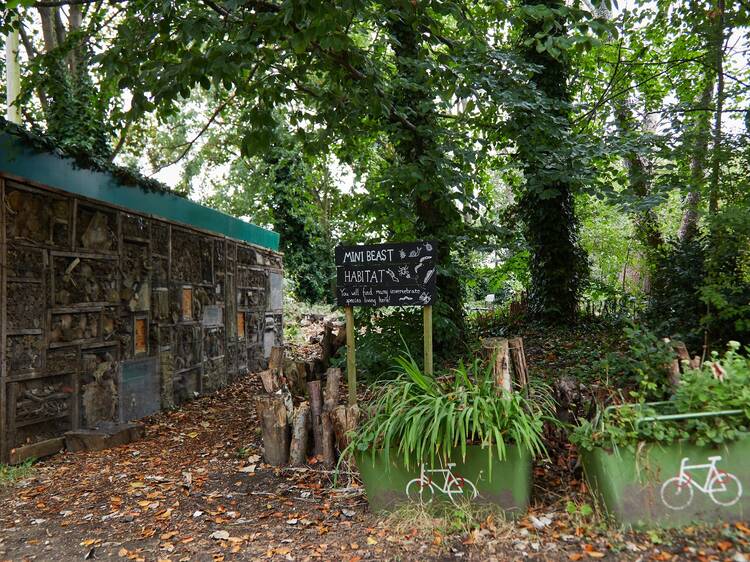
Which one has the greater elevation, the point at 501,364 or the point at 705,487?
the point at 501,364

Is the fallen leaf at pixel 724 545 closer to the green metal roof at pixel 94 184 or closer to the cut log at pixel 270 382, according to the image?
the cut log at pixel 270 382

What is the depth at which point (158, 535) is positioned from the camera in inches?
139

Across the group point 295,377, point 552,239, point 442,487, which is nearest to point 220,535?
point 442,487

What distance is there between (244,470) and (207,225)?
5.13 metres

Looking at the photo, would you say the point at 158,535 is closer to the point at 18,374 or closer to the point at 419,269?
the point at 18,374

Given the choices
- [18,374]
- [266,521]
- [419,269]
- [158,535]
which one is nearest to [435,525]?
[266,521]

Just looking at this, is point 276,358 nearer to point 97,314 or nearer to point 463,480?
point 97,314

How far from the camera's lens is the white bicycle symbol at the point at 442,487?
3320 mm

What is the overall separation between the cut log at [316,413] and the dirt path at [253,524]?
0.29 meters

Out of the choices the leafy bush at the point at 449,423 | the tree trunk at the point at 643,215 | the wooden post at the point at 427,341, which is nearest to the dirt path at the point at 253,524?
the leafy bush at the point at 449,423

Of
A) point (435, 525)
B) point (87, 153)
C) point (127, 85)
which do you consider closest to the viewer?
point (435, 525)

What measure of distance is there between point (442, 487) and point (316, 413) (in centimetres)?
164

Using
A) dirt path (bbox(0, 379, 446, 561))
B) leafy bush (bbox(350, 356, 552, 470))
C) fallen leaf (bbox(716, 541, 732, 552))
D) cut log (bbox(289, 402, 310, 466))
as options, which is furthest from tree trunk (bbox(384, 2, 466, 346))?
fallen leaf (bbox(716, 541, 732, 552))

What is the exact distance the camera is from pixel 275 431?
15.4ft
